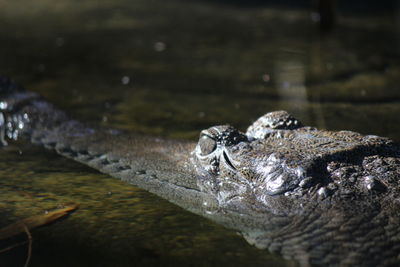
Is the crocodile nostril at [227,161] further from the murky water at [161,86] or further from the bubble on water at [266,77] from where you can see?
the bubble on water at [266,77]

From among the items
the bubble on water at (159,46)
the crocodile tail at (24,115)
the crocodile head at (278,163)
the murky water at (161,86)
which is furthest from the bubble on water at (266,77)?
the crocodile head at (278,163)

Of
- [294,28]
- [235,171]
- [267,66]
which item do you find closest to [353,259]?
[235,171]

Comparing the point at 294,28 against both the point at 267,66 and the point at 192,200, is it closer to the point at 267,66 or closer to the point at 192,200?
the point at 267,66

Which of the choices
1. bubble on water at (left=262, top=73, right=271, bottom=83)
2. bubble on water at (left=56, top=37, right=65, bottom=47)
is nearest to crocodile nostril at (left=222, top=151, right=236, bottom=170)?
bubble on water at (left=262, top=73, right=271, bottom=83)

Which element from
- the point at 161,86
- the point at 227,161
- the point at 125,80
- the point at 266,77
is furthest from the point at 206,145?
the point at 266,77

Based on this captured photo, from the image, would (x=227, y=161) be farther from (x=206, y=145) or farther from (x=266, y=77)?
(x=266, y=77)
